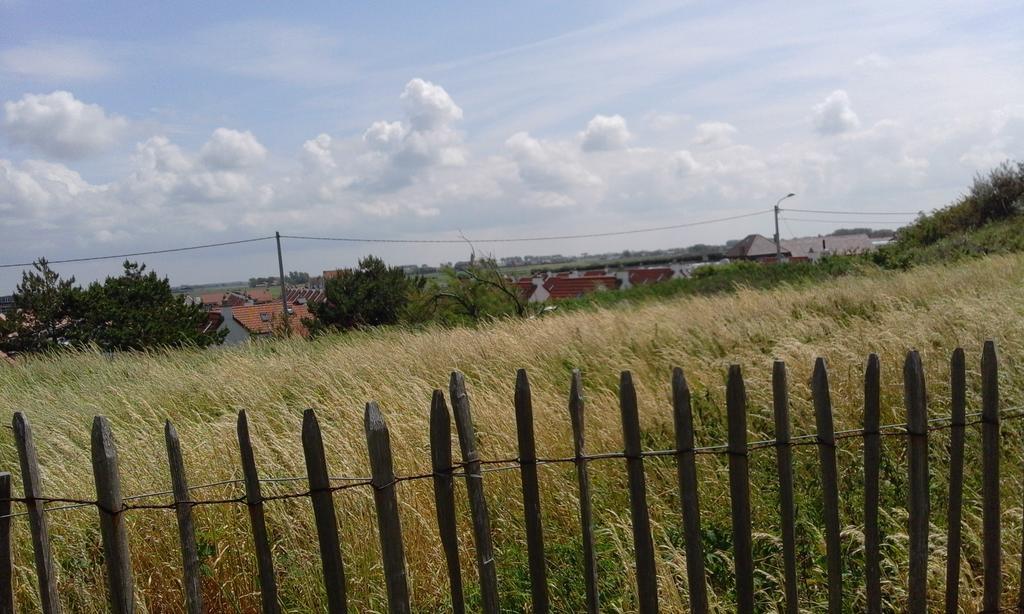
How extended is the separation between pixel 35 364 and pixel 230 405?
6.35 meters

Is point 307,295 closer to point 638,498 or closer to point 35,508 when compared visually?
point 35,508

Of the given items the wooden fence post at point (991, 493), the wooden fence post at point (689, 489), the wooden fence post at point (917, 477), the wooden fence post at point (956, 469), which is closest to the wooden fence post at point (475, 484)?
the wooden fence post at point (689, 489)

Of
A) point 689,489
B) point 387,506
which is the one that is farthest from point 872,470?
point 387,506

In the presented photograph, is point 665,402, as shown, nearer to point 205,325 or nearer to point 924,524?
point 924,524

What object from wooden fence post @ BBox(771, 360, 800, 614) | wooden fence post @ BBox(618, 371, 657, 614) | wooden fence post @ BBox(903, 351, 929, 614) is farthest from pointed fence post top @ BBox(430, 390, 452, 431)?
wooden fence post @ BBox(903, 351, 929, 614)

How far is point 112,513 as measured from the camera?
7.98 ft

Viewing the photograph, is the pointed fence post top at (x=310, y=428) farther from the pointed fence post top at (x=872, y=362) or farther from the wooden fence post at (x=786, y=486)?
the pointed fence post top at (x=872, y=362)

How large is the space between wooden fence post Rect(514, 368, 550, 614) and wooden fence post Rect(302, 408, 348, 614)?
590mm

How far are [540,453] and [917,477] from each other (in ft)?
7.57

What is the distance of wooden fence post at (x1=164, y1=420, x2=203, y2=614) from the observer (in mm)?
2369

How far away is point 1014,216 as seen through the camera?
25281mm

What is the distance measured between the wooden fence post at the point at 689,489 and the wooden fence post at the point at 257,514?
1.29 metres

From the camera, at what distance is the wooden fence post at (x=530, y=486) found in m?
2.39

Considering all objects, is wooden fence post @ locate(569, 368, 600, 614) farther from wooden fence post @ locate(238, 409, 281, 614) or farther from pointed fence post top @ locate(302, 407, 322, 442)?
wooden fence post @ locate(238, 409, 281, 614)
